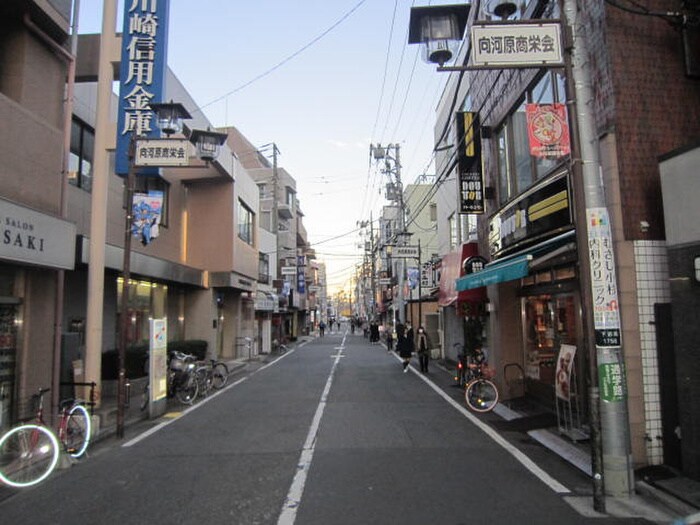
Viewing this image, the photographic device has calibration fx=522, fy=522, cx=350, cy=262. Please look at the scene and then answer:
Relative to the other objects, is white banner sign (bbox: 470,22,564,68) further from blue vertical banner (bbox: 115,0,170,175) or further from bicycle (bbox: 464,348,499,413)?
bicycle (bbox: 464,348,499,413)

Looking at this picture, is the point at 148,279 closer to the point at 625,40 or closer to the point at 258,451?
the point at 258,451

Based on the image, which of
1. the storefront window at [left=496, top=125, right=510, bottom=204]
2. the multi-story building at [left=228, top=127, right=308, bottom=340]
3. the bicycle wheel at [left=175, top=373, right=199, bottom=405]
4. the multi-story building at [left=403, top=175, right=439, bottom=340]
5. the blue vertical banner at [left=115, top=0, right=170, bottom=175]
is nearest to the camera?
the blue vertical banner at [left=115, top=0, right=170, bottom=175]

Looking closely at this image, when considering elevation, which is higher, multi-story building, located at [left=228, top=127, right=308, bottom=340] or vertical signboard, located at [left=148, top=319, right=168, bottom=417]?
multi-story building, located at [left=228, top=127, right=308, bottom=340]

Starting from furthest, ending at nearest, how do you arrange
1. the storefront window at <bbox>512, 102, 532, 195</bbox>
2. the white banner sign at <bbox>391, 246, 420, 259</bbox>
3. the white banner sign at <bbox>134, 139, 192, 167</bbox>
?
the white banner sign at <bbox>391, 246, 420, 259</bbox> < the storefront window at <bbox>512, 102, 532, 195</bbox> < the white banner sign at <bbox>134, 139, 192, 167</bbox>

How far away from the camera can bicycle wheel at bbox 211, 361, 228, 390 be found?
15.8m

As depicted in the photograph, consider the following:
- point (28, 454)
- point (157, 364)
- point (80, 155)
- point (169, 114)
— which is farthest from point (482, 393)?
point (80, 155)

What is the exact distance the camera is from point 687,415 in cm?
633

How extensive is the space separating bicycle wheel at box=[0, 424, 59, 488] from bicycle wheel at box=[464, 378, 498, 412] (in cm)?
822

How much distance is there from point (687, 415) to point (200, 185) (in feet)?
72.9

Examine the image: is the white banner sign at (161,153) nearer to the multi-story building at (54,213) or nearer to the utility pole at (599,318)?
the multi-story building at (54,213)

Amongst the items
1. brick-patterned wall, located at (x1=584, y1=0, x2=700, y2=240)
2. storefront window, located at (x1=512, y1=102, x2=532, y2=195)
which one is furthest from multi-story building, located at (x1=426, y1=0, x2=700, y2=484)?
storefront window, located at (x1=512, y1=102, x2=532, y2=195)

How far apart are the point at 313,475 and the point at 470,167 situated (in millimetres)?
10061

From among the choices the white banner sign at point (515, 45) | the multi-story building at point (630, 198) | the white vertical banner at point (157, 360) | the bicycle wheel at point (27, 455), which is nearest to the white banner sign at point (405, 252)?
the multi-story building at point (630, 198)

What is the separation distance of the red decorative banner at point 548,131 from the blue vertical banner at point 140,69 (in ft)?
26.1
